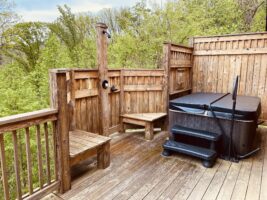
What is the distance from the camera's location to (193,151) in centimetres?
283

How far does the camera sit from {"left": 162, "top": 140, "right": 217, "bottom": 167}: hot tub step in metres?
2.72

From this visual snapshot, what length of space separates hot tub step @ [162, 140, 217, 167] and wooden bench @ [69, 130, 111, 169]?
928 mm

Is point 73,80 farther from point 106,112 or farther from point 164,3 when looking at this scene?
point 164,3

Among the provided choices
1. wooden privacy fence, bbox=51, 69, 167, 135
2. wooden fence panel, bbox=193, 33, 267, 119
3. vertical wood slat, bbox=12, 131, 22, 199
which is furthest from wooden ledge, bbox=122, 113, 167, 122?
vertical wood slat, bbox=12, 131, 22, 199

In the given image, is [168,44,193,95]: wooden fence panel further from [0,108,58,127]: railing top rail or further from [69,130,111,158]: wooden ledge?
[0,108,58,127]: railing top rail

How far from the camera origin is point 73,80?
288 cm

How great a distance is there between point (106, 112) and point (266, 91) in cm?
328

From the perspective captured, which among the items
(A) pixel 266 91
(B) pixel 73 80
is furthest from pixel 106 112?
(A) pixel 266 91

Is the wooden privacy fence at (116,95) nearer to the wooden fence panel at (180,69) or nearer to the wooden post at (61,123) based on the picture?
the wooden fence panel at (180,69)

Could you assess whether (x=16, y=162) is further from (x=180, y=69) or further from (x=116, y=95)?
(x=180, y=69)

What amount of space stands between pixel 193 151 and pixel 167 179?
60cm

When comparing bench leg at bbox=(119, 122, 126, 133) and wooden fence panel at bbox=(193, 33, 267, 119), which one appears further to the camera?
wooden fence panel at bbox=(193, 33, 267, 119)

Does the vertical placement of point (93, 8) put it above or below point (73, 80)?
above

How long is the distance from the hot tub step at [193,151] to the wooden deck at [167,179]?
0.33 ft
